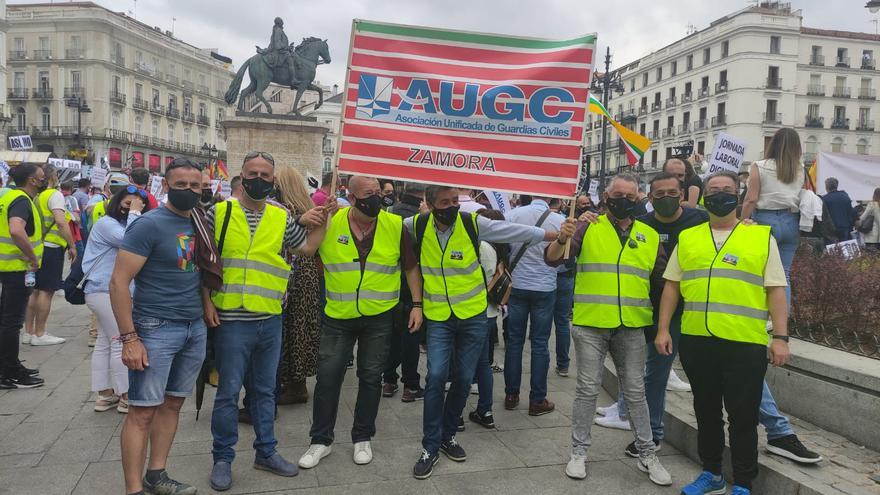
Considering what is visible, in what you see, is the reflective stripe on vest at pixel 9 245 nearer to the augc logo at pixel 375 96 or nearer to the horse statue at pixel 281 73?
the augc logo at pixel 375 96

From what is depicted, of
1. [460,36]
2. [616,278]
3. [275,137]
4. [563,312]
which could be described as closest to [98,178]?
[275,137]

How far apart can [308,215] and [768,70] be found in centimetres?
6207

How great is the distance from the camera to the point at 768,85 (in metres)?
55.9

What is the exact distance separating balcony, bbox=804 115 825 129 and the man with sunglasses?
2590 inches

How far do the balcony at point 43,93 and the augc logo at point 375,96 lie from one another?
2738 inches

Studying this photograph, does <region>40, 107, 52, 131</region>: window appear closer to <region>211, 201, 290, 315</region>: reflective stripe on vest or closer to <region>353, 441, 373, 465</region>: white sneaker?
<region>211, 201, 290, 315</region>: reflective stripe on vest

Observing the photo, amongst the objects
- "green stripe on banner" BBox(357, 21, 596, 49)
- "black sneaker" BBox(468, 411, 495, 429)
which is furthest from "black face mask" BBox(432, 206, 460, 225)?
"black sneaker" BBox(468, 411, 495, 429)

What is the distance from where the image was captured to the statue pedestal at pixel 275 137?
618 inches

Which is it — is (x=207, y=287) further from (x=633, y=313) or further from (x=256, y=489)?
(x=633, y=313)

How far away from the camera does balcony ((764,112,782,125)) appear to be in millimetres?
56219

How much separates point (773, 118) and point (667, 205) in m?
61.0

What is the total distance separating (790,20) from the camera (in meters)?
55.8

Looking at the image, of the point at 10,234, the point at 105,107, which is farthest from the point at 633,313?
the point at 105,107

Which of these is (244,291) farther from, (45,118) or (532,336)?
(45,118)
